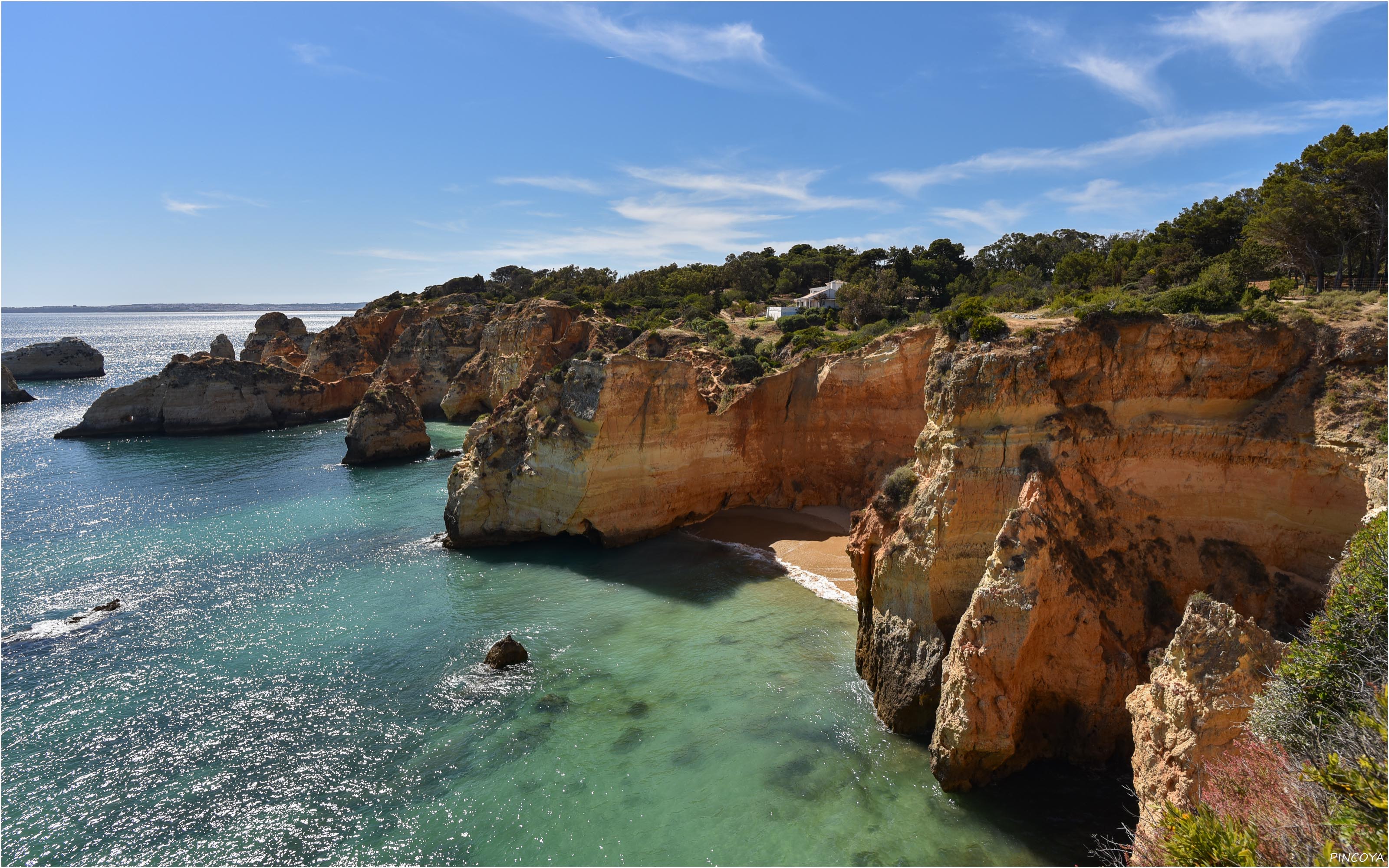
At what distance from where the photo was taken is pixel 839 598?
831 inches

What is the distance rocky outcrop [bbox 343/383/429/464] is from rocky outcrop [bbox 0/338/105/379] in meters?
76.2

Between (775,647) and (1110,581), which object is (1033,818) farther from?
(775,647)

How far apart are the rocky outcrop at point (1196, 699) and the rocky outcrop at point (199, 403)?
6437cm

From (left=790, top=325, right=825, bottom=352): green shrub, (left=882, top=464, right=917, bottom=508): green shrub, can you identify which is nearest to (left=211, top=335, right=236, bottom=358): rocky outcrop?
(left=790, top=325, right=825, bottom=352): green shrub

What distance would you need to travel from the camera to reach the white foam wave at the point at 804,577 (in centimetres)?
2117

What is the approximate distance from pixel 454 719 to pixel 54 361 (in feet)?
362

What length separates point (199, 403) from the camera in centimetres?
5344

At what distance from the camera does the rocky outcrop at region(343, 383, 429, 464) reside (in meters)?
42.7

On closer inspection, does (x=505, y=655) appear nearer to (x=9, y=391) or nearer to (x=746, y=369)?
(x=746, y=369)

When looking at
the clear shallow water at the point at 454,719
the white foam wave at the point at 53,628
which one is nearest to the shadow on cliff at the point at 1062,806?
the clear shallow water at the point at 454,719

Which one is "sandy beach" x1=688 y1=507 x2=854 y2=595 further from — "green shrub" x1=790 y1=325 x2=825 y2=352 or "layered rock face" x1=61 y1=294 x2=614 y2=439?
"layered rock face" x1=61 y1=294 x2=614 y2=439

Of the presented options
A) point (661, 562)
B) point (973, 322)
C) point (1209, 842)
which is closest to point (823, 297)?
point (661, 562)

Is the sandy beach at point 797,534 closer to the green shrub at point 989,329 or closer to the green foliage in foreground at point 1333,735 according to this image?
the green shrub at point 989,329

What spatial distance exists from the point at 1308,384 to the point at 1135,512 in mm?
3835
